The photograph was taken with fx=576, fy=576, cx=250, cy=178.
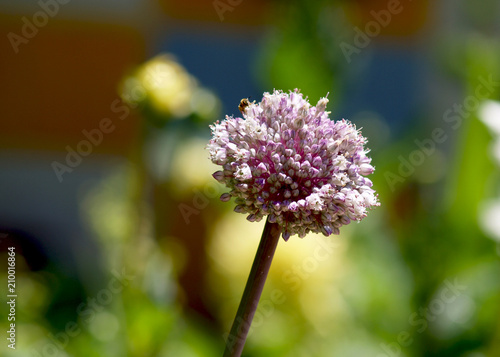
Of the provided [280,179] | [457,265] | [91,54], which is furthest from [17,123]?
[280,179]

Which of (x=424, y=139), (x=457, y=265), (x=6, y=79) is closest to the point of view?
(x=457, y=265)

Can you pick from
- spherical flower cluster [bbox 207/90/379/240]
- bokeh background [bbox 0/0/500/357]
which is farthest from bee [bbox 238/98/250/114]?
bokeh background [bbox 0/0/500/357]

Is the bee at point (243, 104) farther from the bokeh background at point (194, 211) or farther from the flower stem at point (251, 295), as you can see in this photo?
the bokeh background at point (194, 211)

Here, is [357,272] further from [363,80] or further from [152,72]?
[363,80]

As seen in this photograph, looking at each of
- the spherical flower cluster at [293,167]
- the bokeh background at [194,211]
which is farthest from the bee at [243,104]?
the bokeh background at [194,211]

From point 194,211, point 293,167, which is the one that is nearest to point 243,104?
point 293,167

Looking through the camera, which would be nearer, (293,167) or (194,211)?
(293,167)

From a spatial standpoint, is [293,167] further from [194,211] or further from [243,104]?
[194,211]

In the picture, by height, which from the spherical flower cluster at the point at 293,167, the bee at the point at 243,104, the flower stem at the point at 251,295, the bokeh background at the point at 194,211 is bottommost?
the flower stem at the point at 251,295
